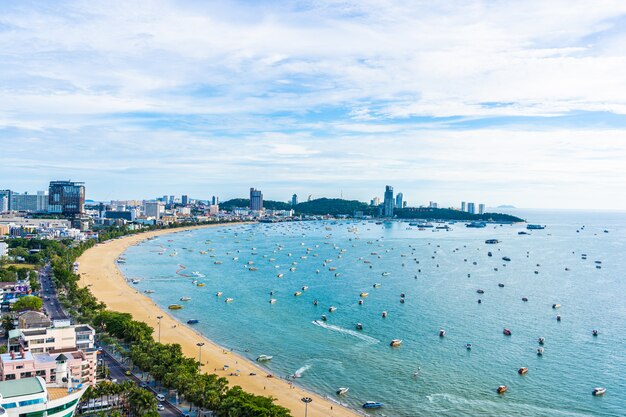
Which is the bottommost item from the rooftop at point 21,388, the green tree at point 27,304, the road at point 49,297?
the road at point 49,297

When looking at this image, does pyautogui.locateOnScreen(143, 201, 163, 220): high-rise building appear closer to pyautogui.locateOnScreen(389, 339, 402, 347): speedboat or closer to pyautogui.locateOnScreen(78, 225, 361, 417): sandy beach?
pyautogui.locateOnScreen(78, 225, 361, 417): sandy beach

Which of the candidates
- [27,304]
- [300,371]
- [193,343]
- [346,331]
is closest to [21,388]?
[300,371]

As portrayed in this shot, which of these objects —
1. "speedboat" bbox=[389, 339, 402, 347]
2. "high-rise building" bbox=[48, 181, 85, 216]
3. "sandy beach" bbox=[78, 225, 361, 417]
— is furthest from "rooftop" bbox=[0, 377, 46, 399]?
"high-rise building" bbox=[48, 181, 85, 216]

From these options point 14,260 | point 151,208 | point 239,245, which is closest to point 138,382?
point 14,260

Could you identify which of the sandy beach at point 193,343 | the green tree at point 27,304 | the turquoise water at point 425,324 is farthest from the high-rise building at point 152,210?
the green tree at point 27,304

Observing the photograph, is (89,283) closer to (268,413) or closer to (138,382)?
(138,382)

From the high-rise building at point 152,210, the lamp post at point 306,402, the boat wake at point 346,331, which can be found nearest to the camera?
the lamp post at point 306,402

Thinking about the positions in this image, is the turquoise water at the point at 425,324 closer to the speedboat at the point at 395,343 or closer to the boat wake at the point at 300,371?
the boat wake at the point at 300,371
